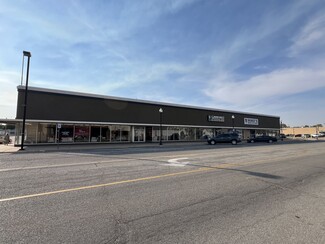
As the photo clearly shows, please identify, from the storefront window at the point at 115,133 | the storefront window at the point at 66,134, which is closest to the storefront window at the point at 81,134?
the storefront window at the point at 66,134

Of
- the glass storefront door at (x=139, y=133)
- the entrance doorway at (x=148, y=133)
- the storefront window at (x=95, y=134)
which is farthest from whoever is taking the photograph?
the entrance doorway at (x=148, y=133)

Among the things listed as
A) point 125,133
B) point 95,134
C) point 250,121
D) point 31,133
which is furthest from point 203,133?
point 31,133

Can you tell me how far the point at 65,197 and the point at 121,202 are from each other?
4.98 feet

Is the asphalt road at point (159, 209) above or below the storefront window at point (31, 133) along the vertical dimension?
below

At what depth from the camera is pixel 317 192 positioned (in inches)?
263

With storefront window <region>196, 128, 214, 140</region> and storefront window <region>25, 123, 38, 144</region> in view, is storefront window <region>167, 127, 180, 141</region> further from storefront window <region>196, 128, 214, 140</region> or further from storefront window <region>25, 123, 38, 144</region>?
storefront window <region>25, 123, 38, 144</region>

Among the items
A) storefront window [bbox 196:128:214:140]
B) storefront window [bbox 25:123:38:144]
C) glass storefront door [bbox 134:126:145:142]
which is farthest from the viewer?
storefront window [bbox 196:128:214:140]

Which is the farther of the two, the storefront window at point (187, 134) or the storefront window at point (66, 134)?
the storefront window at point (187, 134)

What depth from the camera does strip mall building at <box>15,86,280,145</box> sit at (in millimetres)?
27147

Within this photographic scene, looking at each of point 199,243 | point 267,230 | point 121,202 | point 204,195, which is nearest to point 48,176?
point 121,202

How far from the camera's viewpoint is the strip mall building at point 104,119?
27.1 meters

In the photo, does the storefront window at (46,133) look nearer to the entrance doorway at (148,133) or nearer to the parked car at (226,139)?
the entrance doorway at (148,133)

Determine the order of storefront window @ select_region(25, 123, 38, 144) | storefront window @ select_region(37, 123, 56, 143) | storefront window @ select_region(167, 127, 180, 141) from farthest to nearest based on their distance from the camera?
storefront window @ select_region(167, 127, 180, 141)
storefront window @ select_region(37, 123, 56, 143)
storefront window @ select_region(25, 123, 38, 144)

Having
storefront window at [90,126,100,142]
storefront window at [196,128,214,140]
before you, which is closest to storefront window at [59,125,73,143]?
storefront window at [90,126,100,142]
